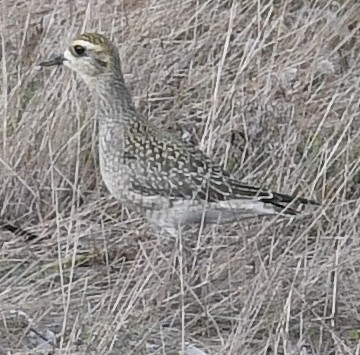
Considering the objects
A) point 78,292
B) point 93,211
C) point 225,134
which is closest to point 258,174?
point 225,134

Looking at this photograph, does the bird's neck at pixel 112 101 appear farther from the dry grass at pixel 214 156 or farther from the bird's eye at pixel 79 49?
the dry grass at pixel 214 156

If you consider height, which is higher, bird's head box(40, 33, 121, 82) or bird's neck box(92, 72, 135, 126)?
bird's head box(40, 33, 121, 82)

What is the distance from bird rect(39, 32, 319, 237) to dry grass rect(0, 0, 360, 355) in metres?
0.13

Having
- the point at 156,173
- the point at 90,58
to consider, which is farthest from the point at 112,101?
the point at 156,173

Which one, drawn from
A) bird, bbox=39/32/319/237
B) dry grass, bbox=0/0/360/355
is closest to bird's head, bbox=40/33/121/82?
bird, bbox=39/32/319/237

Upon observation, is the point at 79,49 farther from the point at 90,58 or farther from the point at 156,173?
the point at 156,173

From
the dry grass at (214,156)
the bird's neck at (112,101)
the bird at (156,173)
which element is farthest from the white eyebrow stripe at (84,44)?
the dry grass at (214,156)

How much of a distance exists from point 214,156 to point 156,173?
26.6 inches

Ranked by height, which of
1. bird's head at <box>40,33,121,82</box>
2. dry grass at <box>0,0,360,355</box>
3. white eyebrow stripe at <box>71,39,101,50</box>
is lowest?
dry grass at <box>0,0,360,355</box>

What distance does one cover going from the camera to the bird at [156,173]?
453cm

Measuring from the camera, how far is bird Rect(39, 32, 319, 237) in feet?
14.9

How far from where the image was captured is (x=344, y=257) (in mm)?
4453

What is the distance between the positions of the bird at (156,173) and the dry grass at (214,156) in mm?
128

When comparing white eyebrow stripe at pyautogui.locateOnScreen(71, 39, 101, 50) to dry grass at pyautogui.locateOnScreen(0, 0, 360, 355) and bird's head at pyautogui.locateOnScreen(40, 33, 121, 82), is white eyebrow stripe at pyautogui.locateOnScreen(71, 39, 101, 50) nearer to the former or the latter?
bird's head at pyautogui.locateOnScreen(40, 33, 121, 82)
